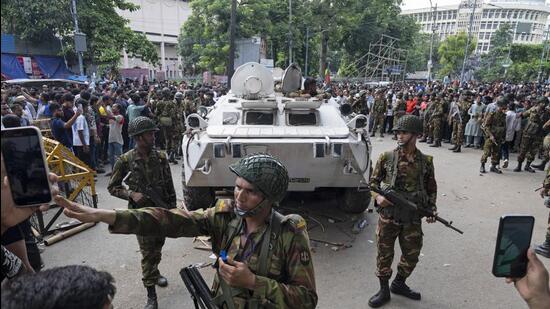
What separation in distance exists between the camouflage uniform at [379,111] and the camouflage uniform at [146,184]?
34.5 ft

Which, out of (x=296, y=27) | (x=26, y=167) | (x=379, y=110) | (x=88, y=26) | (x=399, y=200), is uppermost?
(x=296, y=27)

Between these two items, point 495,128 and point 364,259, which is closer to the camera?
point 364,259

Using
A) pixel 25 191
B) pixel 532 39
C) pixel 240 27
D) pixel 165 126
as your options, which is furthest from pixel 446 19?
pixel 25 191

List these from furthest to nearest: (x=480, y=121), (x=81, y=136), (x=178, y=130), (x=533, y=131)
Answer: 1. (x=480, y=121)
2. (x=178, y=130)
3. (x=533, y=131)
4. (x=81, y=136)

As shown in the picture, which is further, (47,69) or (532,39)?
(532,39)

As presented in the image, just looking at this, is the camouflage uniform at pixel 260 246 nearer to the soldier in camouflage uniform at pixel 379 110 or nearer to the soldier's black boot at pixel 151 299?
the soldier's black boot at pixel 151 299

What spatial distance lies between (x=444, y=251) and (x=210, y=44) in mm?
19342

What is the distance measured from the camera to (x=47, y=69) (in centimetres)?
2261

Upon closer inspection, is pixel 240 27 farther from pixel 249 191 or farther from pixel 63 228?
pixel 249 191

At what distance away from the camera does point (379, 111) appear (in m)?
13.2

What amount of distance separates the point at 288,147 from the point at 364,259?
157 centimetres

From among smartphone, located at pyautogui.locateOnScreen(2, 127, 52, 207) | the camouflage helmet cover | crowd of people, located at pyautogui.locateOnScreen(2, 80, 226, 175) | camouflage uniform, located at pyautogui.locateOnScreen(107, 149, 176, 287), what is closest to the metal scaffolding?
crowd of people, located at pyautogui.locateOnScreen(2, 80, 226, 175)

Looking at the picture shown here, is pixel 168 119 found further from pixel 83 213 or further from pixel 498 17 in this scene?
pixel 498 17

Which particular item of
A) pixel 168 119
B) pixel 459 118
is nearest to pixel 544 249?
pixel 459 118
